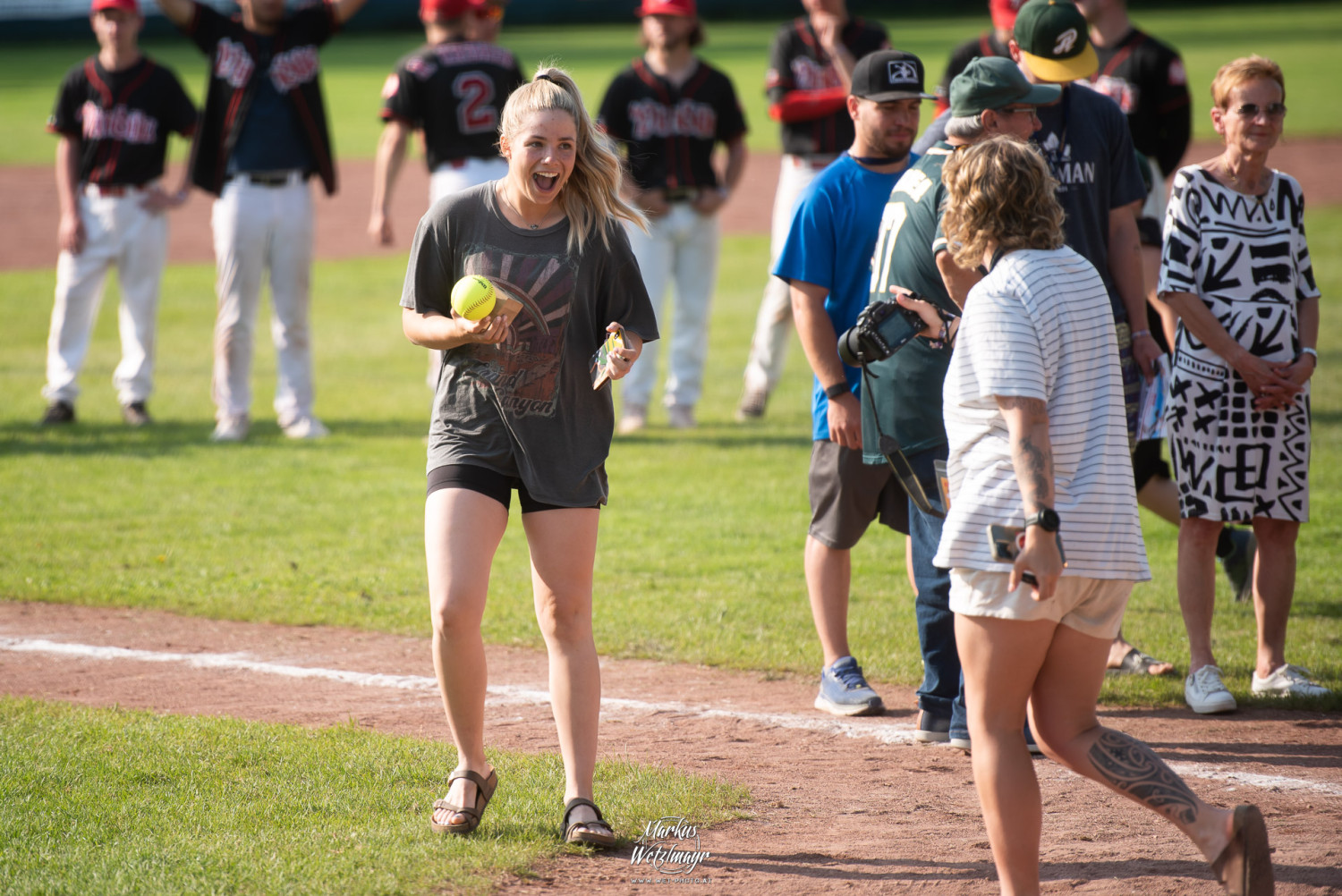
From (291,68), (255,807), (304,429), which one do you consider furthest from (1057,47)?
(304,429)

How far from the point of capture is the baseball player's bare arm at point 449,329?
3.77m

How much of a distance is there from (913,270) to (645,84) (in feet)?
18.5

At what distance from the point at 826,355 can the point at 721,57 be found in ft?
127

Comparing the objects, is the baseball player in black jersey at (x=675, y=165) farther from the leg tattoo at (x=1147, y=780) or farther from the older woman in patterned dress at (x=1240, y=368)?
the leg tattoo at (x=1147, y=780)

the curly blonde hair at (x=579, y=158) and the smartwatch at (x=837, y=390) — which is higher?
the curly blonde hair at (x=579, y=158)

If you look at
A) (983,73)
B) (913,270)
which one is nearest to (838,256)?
(913,270)

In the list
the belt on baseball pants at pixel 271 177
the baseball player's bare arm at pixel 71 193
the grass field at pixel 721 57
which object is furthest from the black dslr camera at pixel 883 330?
the grass field at pixel 721 57

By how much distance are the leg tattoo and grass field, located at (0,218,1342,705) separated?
2080mm

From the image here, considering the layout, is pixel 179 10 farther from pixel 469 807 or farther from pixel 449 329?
pixel 469 807

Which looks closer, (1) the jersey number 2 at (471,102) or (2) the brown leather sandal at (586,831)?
(2) the brown leather sandal at (586,831)

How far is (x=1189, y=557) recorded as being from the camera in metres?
5.27

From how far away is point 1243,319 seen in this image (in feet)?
17.0

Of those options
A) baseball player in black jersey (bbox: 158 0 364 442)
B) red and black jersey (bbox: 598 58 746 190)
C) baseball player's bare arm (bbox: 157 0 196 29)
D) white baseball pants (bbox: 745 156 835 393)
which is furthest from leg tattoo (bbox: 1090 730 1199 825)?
baseball player in black jersey (bbox: 158 0 364 442)

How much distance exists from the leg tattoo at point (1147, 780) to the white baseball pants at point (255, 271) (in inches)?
295
